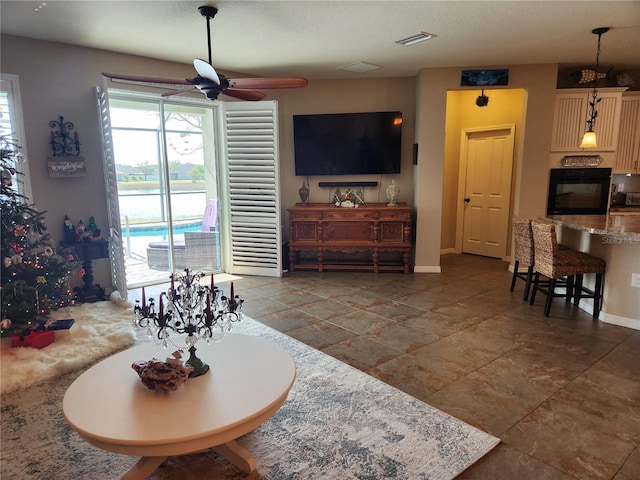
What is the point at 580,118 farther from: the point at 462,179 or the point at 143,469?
the point at 143,469

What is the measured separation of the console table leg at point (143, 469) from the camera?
1.77 metres

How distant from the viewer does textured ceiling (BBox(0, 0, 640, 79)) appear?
3.30 metres

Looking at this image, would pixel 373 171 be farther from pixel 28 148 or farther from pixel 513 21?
pixel 28 148

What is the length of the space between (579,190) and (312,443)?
5.18 metres

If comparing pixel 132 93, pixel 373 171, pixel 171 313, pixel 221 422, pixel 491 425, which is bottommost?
pixel 491 425

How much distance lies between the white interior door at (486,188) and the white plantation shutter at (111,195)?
5.34 metres

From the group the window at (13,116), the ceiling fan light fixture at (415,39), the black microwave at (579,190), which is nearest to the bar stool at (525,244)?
the black microwave at (579,190)

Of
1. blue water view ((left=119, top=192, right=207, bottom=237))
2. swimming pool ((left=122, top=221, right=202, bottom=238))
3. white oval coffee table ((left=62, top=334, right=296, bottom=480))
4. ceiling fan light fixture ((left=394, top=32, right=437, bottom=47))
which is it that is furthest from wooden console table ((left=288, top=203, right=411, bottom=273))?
white oval coffee table ((left=62, top=334, right=296, bottom=480))

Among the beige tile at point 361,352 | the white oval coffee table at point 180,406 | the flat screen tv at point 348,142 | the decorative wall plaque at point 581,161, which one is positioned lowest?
the beige tile at point 361,352

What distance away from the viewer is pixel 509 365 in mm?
2955

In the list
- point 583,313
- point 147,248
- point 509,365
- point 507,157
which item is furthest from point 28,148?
point 507,157

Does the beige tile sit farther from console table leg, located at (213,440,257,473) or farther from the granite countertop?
the granite countertop

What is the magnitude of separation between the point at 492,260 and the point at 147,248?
524 centimetres

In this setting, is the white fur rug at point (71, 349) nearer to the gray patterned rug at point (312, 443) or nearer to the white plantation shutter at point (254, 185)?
the gray patterned rug at point (312, 443)
